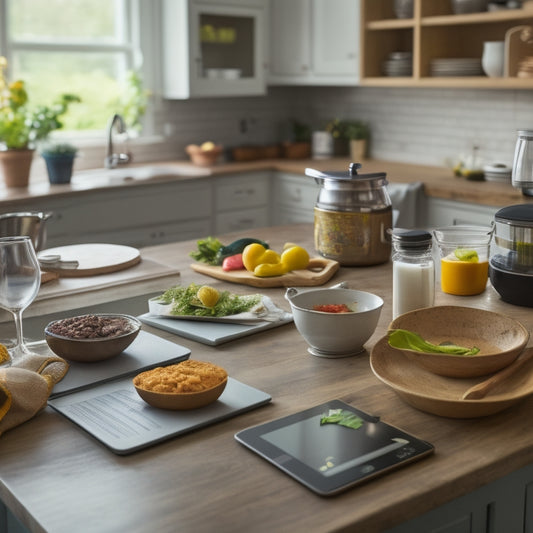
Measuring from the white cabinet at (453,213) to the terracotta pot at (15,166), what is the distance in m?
2.21

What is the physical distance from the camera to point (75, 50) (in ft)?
16.5

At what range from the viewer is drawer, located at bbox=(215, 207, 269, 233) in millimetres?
4984

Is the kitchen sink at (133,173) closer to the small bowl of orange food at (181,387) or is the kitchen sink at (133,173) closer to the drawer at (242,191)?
the drawer at (242,191)

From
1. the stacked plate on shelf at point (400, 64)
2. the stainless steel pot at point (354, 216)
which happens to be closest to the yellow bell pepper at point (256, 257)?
the stainless steel pot at point (354, 216)

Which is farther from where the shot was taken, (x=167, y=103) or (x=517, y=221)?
(x=167, y=103)

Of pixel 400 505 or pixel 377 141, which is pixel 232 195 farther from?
pixel 400 505

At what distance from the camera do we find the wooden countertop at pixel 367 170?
3.97 m

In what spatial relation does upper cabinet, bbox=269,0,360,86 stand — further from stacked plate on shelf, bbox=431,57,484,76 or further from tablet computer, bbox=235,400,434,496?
tablet computer, bbox=235,400,434,496

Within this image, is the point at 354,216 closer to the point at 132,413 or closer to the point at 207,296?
the point at 207,296

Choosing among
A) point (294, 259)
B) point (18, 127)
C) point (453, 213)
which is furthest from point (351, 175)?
point (18, 127)

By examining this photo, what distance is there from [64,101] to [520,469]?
150 inches

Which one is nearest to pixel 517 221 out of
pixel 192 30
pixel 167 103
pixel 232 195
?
pixel 232 195

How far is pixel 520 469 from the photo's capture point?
1.28 m

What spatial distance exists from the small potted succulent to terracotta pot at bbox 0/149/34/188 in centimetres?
10
